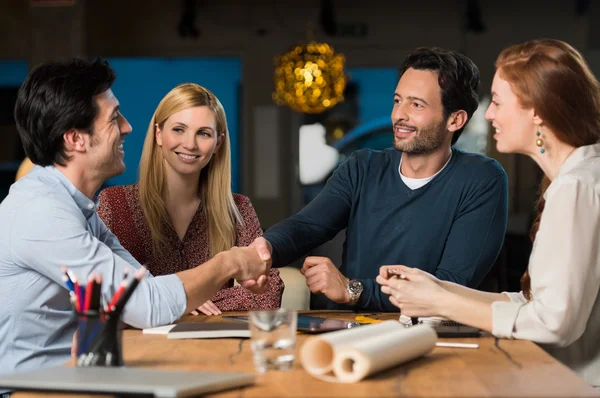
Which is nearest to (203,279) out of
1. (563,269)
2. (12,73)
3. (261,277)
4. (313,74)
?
(261,277)

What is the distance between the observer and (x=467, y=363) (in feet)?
4.95

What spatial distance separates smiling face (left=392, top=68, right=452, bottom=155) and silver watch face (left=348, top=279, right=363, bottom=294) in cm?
53

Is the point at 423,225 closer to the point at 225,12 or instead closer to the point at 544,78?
the point at 544,78

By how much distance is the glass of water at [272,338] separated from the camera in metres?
1.40

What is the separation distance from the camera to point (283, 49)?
7.55 meters

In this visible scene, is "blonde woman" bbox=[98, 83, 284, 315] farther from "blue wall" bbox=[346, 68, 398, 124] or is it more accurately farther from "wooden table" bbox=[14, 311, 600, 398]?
"blue wall" bbox=[346, 68, 398, 124]

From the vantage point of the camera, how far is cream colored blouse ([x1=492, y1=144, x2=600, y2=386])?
1682 millimetres

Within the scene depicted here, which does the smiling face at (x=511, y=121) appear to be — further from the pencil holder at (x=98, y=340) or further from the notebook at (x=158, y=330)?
the pencil holder at (x=98, y=340)

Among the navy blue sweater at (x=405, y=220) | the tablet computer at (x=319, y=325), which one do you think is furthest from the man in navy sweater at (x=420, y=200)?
the tablet computer at (x=319, y=325)

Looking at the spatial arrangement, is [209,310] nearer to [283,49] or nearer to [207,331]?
[207,331]

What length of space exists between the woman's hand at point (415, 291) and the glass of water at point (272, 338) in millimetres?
493

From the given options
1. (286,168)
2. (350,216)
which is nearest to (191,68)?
(286,168)

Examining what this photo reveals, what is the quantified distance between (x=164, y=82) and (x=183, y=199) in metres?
5.05

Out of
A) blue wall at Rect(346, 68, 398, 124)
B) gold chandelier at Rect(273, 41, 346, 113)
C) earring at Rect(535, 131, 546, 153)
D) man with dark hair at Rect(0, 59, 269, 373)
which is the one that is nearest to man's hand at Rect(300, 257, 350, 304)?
man with dark hair at Rect(0, 59, 269, 373)
